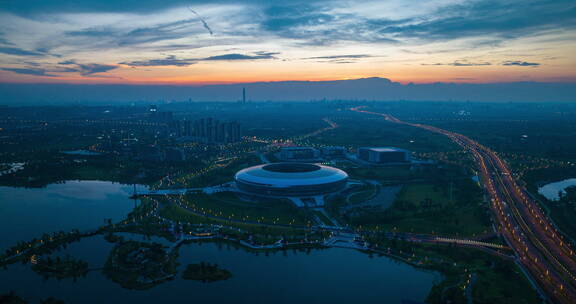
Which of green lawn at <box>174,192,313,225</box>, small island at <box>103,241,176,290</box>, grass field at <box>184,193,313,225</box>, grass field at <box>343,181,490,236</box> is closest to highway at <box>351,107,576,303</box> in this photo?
grass field at <box>343,181,490,236</box>

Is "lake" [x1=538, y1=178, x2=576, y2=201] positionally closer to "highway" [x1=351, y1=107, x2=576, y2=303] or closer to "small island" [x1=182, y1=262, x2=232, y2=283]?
"highway" [x1=351, y1=107, x2=576, y2=303]

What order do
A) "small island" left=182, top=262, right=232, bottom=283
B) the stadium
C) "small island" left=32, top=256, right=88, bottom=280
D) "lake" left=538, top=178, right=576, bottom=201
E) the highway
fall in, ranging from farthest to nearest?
1. "lake" left=538, top=178, right=576, bottom=201
2. the stadium
3. "small island" left=32, top=256, right=88, bottom=280
4. "small island" left=182, top=262, right=232, bottom=283
5. the highway

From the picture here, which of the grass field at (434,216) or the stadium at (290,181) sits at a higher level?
the stadium at (290,181)

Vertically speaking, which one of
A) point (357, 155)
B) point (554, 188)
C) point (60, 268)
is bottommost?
point (554, 188)

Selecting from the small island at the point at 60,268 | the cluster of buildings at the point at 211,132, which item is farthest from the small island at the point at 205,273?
the cluster of buildings at the point at 211,132

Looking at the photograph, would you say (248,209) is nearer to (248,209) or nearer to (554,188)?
(248,209)

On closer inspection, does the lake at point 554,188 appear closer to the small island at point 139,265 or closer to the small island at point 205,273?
the small island at point 205,273

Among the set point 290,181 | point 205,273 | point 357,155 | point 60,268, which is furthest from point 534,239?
point 357,155
